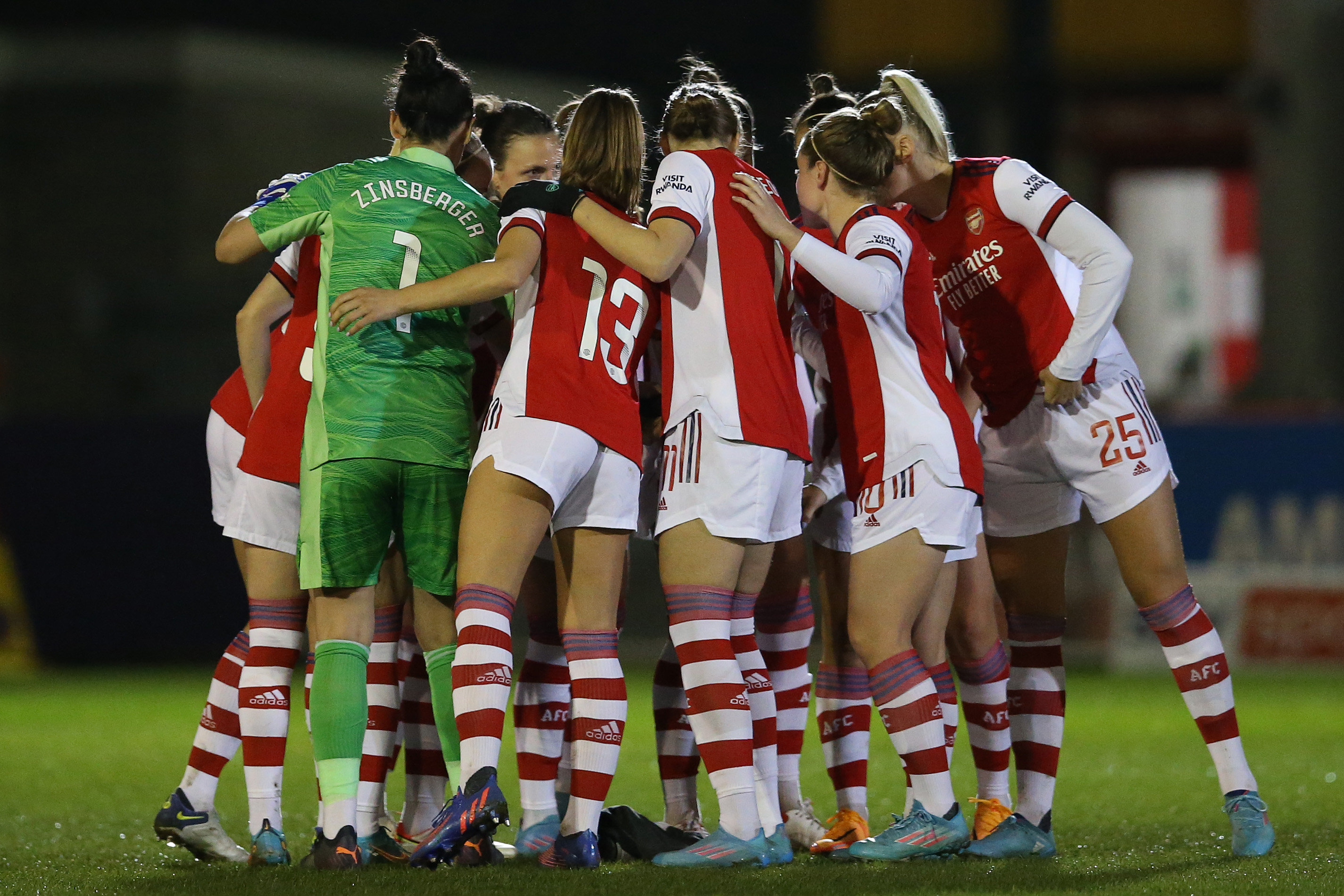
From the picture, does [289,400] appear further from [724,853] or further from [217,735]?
[724,853]

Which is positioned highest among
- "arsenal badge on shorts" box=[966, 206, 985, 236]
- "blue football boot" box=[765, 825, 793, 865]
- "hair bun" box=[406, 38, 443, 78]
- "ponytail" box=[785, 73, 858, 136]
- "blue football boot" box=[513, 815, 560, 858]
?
"hair bun" box=[406, 38, 443, 78]

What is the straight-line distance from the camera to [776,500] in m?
4.26

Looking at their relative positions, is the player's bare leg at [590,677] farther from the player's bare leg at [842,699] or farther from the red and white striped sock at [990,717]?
the red and white striped sock at [990,717]

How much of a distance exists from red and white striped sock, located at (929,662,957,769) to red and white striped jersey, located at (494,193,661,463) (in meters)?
1.04

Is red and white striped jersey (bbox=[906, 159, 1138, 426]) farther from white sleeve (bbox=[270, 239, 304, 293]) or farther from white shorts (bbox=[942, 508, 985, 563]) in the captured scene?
white sleeve (bbox=[270, 239, 304, 293])

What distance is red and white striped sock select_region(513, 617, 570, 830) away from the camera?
4348mm

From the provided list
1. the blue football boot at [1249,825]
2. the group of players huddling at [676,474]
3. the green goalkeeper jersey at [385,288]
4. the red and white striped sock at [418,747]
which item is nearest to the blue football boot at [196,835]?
the group of players huddling at [676,474]

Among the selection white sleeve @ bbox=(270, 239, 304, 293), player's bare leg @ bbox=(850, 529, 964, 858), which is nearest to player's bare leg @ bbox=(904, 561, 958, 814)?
player's bare leg @ bbox=(850, 529, 964, 858)

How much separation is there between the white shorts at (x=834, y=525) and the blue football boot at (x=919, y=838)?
2.71 ft

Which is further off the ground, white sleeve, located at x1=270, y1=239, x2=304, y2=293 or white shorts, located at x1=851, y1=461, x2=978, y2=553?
white sleeve, located at x1=270, y1=239, x2=304, y2=293

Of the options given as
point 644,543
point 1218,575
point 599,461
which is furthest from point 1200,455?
point 599,461

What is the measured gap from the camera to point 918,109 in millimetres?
4508

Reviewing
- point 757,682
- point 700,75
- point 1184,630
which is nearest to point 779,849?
point 757,682

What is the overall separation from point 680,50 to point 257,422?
44.1ft
